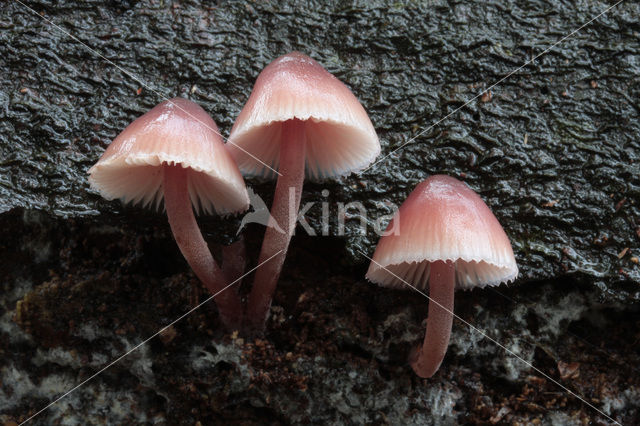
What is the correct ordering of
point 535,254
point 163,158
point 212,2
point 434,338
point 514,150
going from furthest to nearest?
1. point 212,2
2. point 514,150
3. point 535,254
4. point 434,338
5. point 163,158

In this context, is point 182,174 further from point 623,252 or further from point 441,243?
point 623,252

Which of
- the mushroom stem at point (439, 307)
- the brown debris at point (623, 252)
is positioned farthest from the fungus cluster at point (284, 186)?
the brown debris at point (623, 252)

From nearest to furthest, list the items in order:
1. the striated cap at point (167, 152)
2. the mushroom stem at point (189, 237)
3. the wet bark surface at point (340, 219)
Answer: the striated cap at point (167, 152) → the mushroom stem at point (189, 237) → the wet bark surface at point (340, 219)

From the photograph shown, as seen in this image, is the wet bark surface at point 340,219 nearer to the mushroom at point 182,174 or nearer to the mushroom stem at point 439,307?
the mushroom at point 182,174

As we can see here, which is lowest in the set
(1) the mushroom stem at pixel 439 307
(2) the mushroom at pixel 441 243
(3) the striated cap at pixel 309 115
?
(1) the mushroom stem at pixel 439 307

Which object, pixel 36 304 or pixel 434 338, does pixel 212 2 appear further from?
pixel 434 338

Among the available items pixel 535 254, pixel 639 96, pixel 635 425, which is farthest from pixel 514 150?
pixel 635 425

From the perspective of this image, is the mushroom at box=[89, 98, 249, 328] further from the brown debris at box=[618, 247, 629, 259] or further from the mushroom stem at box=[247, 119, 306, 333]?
the brown debris at box=[618, 247, 629, 259]
